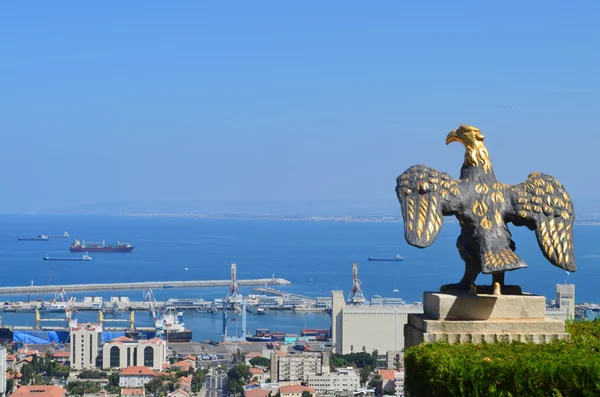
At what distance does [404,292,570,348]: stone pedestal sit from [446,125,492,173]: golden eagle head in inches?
18.4

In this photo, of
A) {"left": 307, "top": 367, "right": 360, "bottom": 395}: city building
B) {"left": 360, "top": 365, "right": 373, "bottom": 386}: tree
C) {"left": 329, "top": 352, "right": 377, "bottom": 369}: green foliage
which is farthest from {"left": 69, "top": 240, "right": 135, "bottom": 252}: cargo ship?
{"left": 307, "top": 367, "right": 360, "bottom": 395}: city building

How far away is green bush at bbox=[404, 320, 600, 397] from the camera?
9.73 ft

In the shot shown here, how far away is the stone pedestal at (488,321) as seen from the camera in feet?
11.6

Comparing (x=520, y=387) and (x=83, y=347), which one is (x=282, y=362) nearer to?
(x=83, y=347)

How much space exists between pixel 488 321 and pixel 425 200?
0.42 metres

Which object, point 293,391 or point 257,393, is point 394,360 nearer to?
point 293,391

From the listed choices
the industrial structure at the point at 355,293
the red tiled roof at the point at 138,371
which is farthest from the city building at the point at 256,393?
the industrial structure at the point at 355,293

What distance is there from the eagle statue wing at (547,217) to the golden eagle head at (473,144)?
0.43ft

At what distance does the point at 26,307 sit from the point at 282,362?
23805mm

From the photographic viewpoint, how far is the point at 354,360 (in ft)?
115

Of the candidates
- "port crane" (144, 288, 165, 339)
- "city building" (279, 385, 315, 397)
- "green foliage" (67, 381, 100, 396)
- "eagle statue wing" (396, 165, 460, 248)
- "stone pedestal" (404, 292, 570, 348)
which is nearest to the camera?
"stone pedestal" (404, 292, 570, 348)

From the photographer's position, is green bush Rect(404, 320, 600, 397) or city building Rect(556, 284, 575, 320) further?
city building Rect(556, 284, 575, 320)

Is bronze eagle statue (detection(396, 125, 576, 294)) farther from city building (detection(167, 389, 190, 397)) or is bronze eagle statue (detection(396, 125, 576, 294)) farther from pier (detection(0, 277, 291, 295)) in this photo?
pier (detection(0, 277, 291, 295))

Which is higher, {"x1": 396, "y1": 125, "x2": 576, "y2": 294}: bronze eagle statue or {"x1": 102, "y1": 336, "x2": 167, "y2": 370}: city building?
{"x1": 396, "y1": 125, "x2": 576, "y2": 294}: bronze eagle statue
